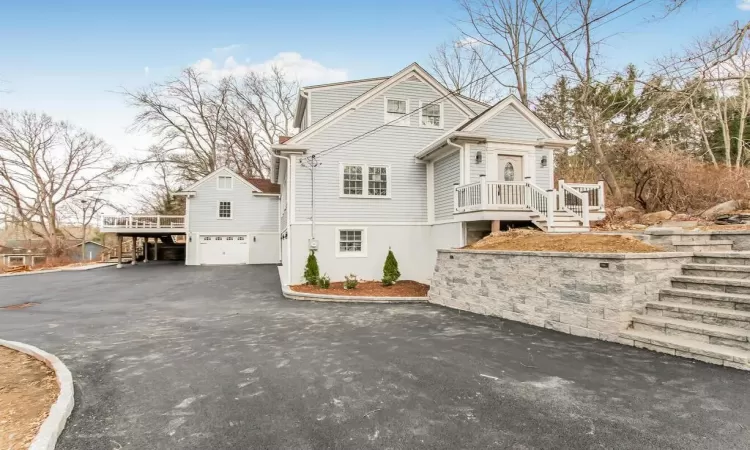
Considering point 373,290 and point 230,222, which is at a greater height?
point 230,222

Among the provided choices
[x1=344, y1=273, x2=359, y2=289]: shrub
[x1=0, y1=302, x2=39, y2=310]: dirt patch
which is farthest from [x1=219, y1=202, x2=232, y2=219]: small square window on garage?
[x1=344, y1=273, x2=359, y2=289]: shrub

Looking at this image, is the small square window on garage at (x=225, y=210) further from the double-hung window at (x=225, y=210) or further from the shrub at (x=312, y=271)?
the shrub at (x=312, y=271)

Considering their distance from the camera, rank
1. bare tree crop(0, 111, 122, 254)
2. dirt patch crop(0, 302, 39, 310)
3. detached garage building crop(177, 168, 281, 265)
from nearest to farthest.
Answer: dirt patch crop(0, 302, 39, 310) → detached garage building crop(177, 168, 281, 265) → bare tree crop(0, 111, 122, 254)

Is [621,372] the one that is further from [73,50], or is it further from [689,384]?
[73,50]

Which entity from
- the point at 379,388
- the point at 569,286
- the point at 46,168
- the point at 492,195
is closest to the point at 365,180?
the point at 492,195

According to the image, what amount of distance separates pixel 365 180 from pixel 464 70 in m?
15.6

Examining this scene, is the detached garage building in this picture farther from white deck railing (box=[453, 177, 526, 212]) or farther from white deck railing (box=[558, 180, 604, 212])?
white deck railing (box=[558, 180, 604, 212])

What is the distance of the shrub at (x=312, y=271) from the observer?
1219cm

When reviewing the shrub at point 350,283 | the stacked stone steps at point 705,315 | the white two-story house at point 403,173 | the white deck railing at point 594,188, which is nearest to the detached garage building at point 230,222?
the white two-story house at point 403,173

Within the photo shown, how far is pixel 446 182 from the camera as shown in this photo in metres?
12.6

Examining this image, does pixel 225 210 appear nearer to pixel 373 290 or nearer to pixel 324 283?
pixel 324 283

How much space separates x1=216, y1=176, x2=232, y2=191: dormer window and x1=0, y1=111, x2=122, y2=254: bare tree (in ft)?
42.3

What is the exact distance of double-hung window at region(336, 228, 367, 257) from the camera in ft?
43.0

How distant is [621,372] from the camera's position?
4289 mm
